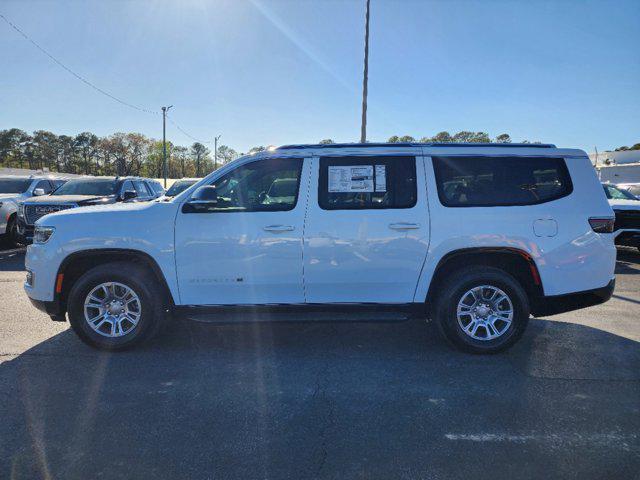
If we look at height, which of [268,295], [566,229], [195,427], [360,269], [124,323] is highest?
[566,229]

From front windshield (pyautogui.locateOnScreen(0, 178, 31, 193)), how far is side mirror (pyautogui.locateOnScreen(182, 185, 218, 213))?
35.9ft

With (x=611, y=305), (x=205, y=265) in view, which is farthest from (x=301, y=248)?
(x=611, y=305)

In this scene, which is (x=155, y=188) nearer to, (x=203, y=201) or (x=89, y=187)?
(x=89, y=187)

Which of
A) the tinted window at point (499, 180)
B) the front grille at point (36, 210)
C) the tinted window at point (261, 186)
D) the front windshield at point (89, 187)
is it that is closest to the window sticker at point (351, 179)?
the tinted window at point (261, 186)

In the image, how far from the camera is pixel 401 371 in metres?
3.89

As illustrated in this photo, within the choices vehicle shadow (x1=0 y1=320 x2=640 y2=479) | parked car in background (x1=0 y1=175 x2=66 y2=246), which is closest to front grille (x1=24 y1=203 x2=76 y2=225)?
parked car in background (x1=0 y1=175 x2=66 y2=246)

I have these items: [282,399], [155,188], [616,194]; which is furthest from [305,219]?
[155,188]

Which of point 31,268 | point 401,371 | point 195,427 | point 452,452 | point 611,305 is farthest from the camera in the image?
point 611,305

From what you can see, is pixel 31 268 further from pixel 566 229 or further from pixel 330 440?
pixel 566 229

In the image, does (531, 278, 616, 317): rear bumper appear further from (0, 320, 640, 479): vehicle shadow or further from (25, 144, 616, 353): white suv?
(0, 320, 640, 479): vehicle shadow

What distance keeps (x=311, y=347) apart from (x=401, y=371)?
103 cm

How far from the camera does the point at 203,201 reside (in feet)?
13.1

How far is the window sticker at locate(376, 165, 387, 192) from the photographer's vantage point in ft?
13.6

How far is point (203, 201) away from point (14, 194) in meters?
10.6
